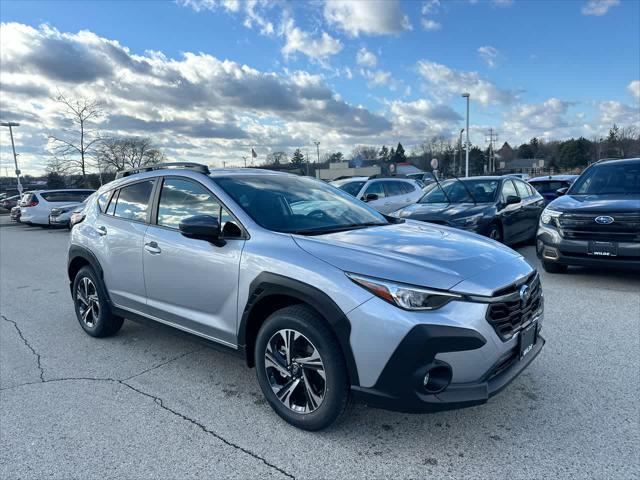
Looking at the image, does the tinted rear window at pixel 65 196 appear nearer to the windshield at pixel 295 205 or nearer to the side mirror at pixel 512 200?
the side mirror at pixel 512 200

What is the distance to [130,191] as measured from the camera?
171 inches

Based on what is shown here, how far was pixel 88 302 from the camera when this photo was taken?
4.73m

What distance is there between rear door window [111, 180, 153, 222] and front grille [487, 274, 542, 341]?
117 inches

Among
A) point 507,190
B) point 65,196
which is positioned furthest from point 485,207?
point 65,196

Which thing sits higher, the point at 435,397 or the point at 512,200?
the point at 512,200

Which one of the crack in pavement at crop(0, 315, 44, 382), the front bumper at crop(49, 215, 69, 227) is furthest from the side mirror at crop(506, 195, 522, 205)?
the front bumper at crop(49, 215, 69, 227)

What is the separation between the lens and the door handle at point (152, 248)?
145 inches

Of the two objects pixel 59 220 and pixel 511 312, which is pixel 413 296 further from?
pixel 59 220

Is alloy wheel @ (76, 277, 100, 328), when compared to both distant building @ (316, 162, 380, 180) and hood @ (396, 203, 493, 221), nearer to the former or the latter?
hood @ (396, 203, 493, 221)

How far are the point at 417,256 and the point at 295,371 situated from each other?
104cm

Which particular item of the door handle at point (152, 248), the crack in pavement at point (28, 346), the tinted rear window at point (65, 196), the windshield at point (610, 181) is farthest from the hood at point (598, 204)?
the tinted rear window at point (65, 196)

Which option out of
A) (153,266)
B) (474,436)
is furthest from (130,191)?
(474,436)

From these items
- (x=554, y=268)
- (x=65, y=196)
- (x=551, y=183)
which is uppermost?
(x=551, y=183)

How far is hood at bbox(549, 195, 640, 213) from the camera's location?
227 inches
